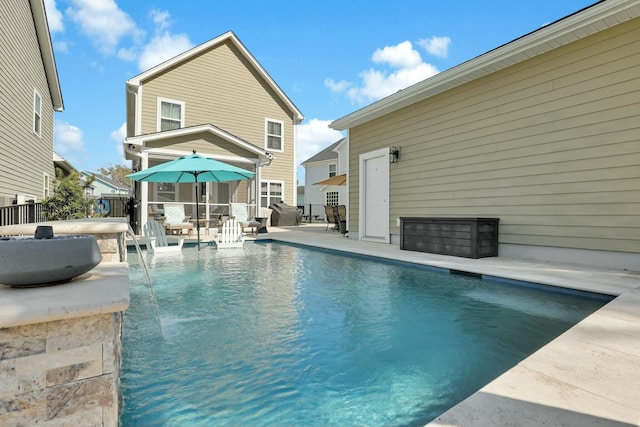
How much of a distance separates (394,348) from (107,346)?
1.83m

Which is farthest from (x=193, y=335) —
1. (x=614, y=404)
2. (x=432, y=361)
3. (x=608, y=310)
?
(x=608, y=310)

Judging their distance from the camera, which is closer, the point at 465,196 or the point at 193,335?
the point at 193,335

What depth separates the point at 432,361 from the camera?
2.25m

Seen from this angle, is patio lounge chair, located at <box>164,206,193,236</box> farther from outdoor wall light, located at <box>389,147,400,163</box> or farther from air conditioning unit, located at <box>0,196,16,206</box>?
outdoor wall light, located at <box>389,147,400,163</box>

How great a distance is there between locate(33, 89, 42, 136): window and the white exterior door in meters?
9.16

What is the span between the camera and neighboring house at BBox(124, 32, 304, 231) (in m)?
10.8

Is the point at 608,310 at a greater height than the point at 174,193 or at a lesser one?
lesser

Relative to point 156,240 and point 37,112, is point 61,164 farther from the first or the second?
point 156,240

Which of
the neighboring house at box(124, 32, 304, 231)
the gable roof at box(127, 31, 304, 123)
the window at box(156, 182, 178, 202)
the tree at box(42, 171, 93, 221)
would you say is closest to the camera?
the tree at box(42, 171, 93, 221)

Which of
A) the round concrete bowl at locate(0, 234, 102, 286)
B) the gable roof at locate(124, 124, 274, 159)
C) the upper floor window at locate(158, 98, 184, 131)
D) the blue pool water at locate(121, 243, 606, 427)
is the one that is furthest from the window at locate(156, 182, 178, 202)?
the round concrete bowl at locate(0, 234, 102, 286)

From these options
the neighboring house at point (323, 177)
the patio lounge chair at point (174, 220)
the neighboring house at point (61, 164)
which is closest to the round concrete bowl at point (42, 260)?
the patio lounge chair at point (174, 220)

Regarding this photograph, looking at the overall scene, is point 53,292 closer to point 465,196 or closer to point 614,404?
point 614,404

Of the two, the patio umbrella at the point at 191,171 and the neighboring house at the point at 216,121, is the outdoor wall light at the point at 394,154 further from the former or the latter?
the neighboring house at the point at 216,121

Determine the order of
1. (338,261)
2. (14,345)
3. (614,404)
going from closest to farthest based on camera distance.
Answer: (14,345), (614,404), (338,261)
